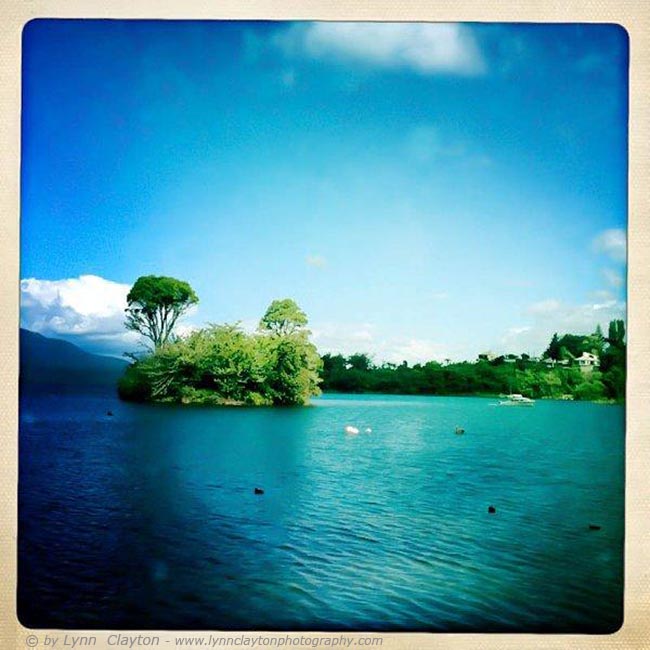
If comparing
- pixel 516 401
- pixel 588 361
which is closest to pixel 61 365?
pixel 516 401

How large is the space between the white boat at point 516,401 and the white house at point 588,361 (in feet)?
1.35

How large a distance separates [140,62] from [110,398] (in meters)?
1.68

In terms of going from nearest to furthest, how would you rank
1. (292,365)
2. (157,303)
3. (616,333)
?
(616,333) → (157,303) → (292,365)

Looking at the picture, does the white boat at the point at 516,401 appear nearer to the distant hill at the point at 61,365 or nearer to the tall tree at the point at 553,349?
the tall tree at the point at 553,349

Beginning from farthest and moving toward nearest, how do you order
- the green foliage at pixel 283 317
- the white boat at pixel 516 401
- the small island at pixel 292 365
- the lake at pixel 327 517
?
the white boat at pixel 516 401 < the green foliage at pixel 283 317 < the small island at pixel 292 365 < the lake at pixel 327 517

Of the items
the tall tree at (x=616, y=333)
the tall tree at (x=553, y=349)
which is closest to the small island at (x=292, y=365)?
the tall tree at (x=553, y=349)

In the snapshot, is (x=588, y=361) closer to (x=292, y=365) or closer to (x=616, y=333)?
(x=616, y=333)

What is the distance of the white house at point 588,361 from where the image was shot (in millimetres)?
3322

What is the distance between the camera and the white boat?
370 cm

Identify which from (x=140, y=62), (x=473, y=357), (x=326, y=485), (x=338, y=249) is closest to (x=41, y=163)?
(x=140, y=62)

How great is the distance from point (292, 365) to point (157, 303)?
818 millimetres

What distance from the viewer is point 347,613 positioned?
2.88 m

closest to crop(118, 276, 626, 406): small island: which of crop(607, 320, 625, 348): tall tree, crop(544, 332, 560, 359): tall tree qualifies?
crop(544, 332, 560, 359): tall tree

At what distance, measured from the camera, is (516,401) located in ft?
12.2
